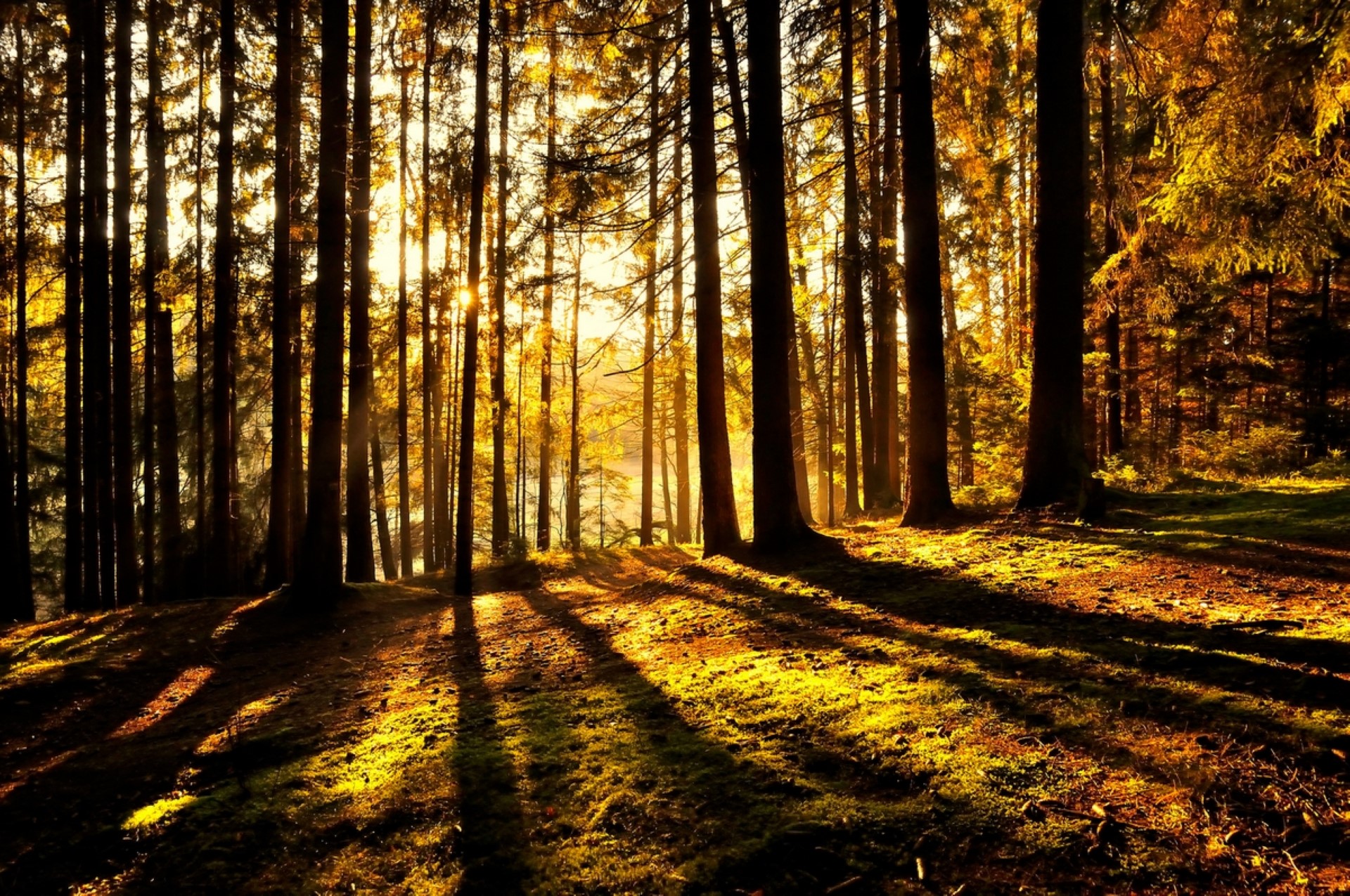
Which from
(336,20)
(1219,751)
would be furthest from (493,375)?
(1219,751)

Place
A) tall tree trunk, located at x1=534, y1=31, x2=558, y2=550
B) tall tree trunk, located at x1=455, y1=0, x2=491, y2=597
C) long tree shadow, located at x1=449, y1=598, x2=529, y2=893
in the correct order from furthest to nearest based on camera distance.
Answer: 1. tall tree trunk, located at x1=455, y1=0, x2=491, y2=597
2. tall tree trunk, located at x1=534, y1=31, x2=558, y2=550
3. long tree shadow, located at x1=449, y1=598, x2=529, y2=893

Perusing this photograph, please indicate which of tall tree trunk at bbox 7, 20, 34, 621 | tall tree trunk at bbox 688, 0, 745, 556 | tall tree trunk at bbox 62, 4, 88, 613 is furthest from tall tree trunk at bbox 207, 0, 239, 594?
tall tree trunk at bbox 688, 0, 745, 556

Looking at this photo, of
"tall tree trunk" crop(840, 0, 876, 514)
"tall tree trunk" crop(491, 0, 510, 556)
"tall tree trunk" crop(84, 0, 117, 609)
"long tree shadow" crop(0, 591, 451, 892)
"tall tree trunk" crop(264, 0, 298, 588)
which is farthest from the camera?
"tall tree trunk" crop(491, 0, 510, 556)

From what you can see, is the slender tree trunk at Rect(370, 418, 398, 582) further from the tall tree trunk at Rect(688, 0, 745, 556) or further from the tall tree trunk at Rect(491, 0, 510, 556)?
the tall tree trunk at Rect(688, 0, 745, 556)

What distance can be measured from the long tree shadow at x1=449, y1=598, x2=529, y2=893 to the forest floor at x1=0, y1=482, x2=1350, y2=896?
0.7 inches

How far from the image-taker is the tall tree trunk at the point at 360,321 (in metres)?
11.4

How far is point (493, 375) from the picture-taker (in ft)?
54.5

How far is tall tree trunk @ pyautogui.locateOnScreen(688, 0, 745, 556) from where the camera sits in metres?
9.70

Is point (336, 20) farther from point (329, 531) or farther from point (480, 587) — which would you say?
point (480, 587)

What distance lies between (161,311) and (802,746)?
15.9 meters

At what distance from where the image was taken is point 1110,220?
9.94 m

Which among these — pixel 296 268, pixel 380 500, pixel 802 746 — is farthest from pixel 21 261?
pixel 802 746

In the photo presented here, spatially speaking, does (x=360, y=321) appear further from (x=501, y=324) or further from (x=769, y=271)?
(x=769, y=271)

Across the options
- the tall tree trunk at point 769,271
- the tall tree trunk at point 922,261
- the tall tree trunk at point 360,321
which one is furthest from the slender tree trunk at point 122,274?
the tall tree trunk at point 922,261
